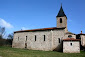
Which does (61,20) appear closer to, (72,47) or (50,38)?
(50,38)

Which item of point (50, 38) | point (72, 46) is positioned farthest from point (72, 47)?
point (50, 38)

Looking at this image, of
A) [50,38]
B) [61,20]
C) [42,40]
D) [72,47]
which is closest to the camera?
[72,47]

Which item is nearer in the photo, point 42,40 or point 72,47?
point 72,47

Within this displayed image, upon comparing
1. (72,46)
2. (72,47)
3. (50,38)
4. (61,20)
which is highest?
(61,20)

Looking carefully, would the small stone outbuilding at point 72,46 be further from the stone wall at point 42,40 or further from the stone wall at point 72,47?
the stone wall at point 42,40

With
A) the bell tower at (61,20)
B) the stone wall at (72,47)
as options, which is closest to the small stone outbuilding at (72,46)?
the stone wall at (72,47)

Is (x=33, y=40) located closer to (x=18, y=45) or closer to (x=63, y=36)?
(x=18, y=45)

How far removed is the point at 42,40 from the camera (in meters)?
26.3

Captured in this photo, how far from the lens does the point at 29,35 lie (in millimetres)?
28656

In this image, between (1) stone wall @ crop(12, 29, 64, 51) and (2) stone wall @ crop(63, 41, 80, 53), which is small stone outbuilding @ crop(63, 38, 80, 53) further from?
(1) stone wall @ crop(12, 29, 64, 51)

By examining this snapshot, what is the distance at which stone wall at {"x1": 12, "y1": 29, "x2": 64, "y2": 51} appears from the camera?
81.9 ft

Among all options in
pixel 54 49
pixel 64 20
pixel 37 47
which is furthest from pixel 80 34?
pixel 37 47

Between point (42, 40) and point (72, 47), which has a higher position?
point (42, 40)

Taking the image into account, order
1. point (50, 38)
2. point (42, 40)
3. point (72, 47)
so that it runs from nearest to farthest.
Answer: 1. point (72, 47)
2. point (50, 38)
3. point (42, 40)
